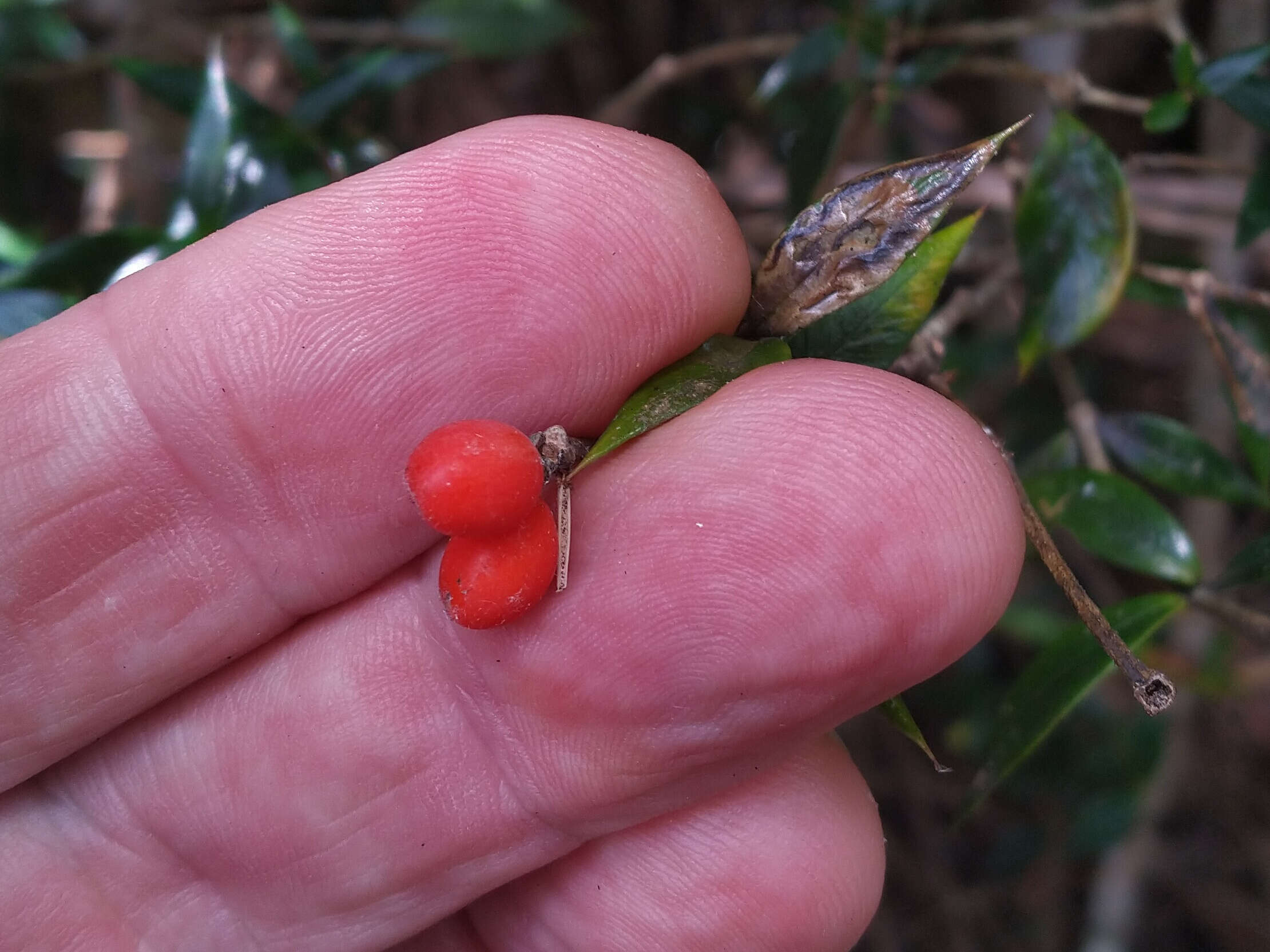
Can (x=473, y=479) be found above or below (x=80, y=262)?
below

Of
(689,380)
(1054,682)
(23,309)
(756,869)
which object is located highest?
(23,309)

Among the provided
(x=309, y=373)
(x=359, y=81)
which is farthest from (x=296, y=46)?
(x=309, y=373)

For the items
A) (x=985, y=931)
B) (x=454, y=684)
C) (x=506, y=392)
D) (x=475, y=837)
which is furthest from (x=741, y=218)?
(x=985, y=931)

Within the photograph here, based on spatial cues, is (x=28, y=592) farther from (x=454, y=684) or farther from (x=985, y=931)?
(x=985, y=931)

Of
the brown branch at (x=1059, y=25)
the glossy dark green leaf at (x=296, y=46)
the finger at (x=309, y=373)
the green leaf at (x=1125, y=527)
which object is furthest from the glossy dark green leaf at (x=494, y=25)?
the green leaf at (x=1125, y=527)

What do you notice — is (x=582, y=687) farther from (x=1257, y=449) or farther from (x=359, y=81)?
(x=359, y=81)
